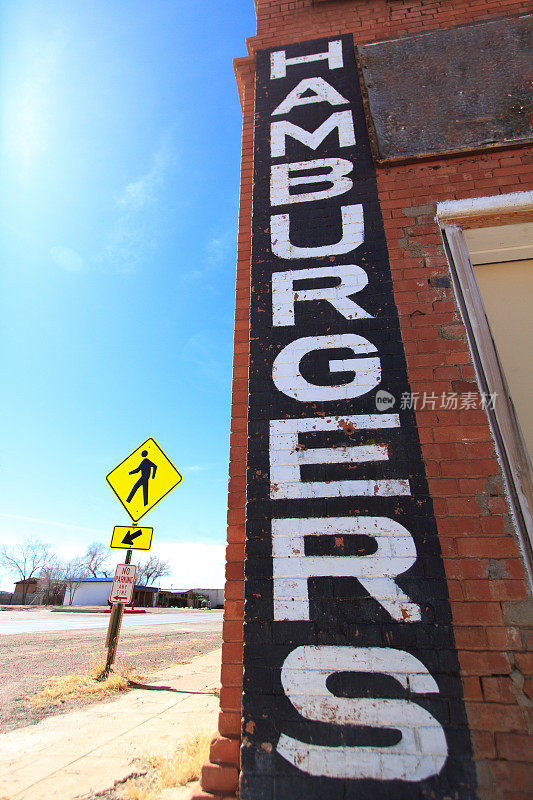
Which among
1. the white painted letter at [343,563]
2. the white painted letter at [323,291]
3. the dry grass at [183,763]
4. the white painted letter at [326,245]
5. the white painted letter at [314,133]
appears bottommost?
the dry grass at [183,763]

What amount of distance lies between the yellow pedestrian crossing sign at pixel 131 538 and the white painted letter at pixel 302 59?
543cm

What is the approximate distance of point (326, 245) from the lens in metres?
3.23

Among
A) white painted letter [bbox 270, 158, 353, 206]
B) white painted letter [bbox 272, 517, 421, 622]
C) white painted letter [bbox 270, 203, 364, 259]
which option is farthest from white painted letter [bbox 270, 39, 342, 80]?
white painted letter [bbox 272, 517, 421, 622]

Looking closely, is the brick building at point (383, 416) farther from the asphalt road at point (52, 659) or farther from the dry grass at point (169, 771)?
the asphalt road at point (52, 659)

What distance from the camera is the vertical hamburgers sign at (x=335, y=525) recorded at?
200 centimetres

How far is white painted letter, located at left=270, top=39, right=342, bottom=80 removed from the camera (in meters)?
4.08

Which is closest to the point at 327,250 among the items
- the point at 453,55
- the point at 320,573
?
the point at 320,573

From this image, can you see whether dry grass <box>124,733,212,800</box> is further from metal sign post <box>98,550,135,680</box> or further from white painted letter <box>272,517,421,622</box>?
metal sign post <box>98,550,135,680</box>

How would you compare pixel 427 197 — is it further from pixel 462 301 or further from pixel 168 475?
pixel 168 475

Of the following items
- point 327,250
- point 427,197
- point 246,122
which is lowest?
point 327,250

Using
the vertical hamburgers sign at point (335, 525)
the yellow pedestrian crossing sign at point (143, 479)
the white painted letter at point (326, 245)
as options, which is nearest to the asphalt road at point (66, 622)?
the yellow pedestrian crossing sign at point (143, 479)

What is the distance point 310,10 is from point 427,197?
278cm

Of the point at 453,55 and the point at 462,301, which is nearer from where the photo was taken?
the point at 462,301

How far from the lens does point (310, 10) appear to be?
173 inches
